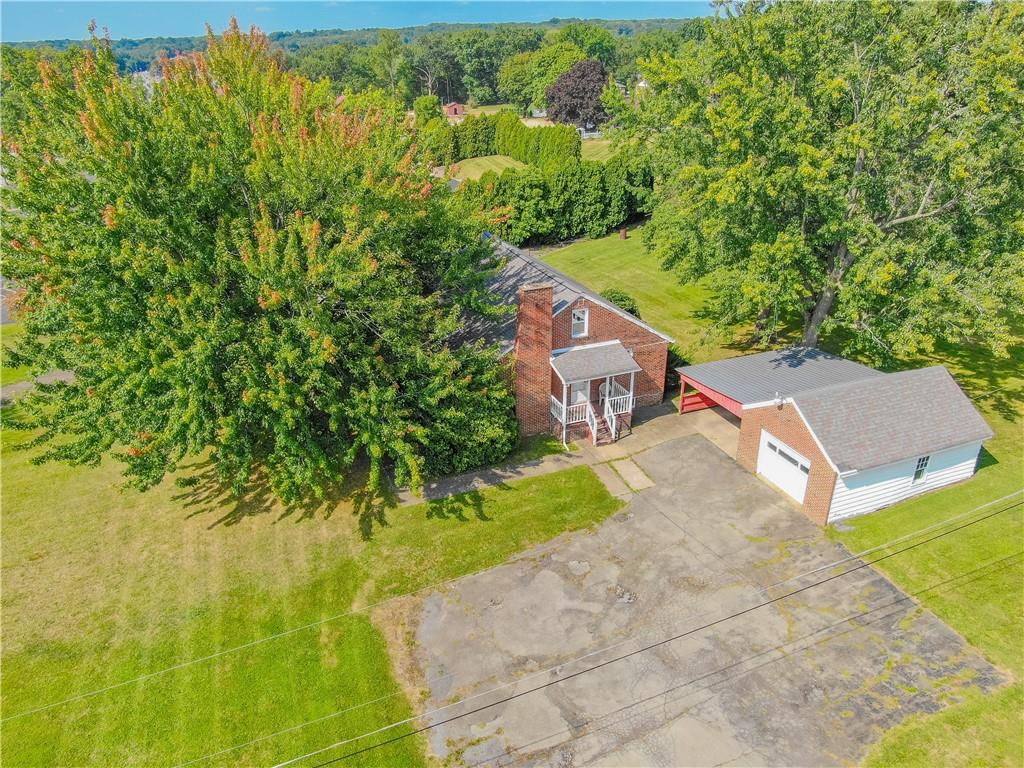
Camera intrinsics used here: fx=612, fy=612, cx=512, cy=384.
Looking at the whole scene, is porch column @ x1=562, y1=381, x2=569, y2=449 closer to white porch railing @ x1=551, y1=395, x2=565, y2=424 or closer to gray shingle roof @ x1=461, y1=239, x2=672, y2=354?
white porch railing @ x1=551, y1=395, x2=565, y2=424

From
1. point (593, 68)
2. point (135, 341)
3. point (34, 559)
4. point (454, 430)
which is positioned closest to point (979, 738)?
point (454, 430)

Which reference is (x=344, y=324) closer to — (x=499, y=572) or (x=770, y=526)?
(x=499, y=572)

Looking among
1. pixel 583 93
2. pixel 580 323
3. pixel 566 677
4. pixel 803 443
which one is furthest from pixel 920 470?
pixel 583 93

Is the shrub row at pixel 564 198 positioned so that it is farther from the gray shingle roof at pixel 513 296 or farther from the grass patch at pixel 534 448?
the grass patch at pixel 534 448

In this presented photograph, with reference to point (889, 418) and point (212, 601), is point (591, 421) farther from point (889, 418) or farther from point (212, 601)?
point (212, 601)

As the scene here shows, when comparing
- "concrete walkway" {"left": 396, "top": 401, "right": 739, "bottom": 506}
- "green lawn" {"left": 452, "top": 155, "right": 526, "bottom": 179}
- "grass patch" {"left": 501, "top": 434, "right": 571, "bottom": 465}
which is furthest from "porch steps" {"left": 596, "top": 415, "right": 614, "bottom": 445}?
"green lawn" {"left": 452, "top": 155, "right": 526, "bottom": 179}

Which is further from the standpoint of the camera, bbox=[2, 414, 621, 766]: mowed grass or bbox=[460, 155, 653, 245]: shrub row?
bbox=[460, 155, 653, 245]: shrub row

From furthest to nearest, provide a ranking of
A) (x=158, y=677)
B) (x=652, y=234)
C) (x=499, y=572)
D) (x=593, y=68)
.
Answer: (x=593, y=68) → (x=652, y=234) → (x=499, y=572) → (x=158, y=677)
